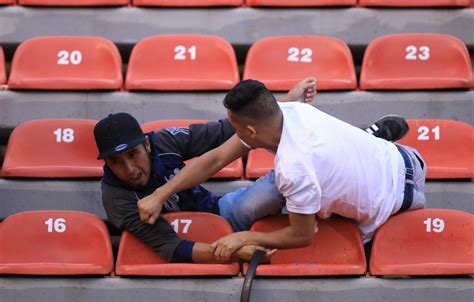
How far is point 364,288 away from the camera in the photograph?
11.2 ft

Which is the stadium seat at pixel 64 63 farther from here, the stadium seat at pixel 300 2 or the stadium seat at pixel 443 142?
the stadium seat at pixel 443 142

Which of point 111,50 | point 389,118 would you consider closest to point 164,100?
point 111,50

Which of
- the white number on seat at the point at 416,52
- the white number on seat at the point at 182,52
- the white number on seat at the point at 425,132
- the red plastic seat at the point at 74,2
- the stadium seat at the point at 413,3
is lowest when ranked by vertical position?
the white number on seat at the point at 425,132

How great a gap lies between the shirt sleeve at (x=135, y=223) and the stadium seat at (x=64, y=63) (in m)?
1.06

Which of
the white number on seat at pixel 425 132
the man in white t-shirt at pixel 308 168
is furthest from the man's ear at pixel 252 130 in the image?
the white number on seat at pixel 425 132

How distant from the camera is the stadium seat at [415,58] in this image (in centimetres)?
466

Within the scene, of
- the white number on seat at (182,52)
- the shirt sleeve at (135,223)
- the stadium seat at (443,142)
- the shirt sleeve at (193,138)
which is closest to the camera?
the shirt sleeve at (135,223)

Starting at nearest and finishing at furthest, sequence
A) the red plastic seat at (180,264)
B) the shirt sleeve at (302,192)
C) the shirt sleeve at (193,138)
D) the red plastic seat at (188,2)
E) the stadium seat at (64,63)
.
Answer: the shirt sleeve at (302,192)
the red plastic seat at (180,264)
the shirt sleeve at (193,138)
the stadium seat at (64,63)
the red plastic seat at (188,2)

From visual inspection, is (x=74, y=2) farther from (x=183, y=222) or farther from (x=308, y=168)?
(x=308, y=168)

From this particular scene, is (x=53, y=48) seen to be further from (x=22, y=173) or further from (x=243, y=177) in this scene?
(x=243, y=177)

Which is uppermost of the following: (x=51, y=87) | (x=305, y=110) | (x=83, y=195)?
(x=305, y=110)

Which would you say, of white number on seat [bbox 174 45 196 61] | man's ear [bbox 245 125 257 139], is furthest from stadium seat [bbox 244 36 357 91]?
man's ear [bbox 245 125 257 139]

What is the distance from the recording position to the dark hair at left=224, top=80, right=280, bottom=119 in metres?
3.25

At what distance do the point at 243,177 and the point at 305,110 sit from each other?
866mm
